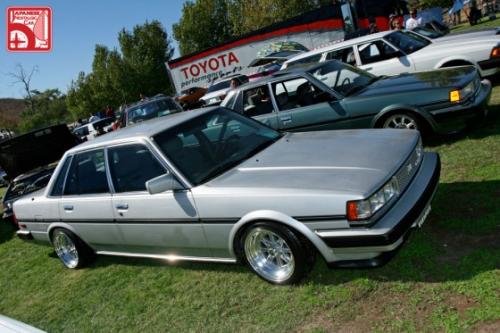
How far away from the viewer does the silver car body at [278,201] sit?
3.30m

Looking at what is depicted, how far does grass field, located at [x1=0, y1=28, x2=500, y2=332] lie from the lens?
3.15 m

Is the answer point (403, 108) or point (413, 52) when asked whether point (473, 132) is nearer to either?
point (403, 108)

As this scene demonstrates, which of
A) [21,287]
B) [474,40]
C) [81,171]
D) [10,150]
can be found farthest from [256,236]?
[474,40]

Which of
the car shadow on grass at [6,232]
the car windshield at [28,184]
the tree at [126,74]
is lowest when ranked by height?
the car shadow on grass at [6,232]

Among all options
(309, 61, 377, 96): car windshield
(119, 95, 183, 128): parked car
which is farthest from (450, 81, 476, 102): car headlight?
(119, 95, 183, 128): parked car

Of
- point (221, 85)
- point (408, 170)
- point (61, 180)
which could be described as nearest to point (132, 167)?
point (61, 180)

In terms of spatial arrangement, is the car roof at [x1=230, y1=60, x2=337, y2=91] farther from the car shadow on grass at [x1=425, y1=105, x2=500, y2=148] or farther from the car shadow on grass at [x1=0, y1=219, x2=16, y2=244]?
the car shadow on grass at [x1=0, y1=219, x2=16, y2=244]

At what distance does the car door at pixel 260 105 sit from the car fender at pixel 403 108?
148cm

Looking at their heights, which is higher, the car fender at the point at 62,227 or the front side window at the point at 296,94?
the front side window at the point at 296,94

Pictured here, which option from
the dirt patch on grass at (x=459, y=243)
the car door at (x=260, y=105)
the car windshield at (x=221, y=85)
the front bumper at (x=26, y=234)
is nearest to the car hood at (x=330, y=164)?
the dirt patch on grass at (x=459, y=243)

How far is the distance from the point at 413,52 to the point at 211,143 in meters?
5.96

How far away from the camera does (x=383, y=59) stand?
8.88 m

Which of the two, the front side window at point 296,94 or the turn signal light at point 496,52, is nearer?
the front side window at point 296,94

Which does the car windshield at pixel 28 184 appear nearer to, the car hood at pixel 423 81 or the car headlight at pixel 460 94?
the car hood at pixel 423 81
